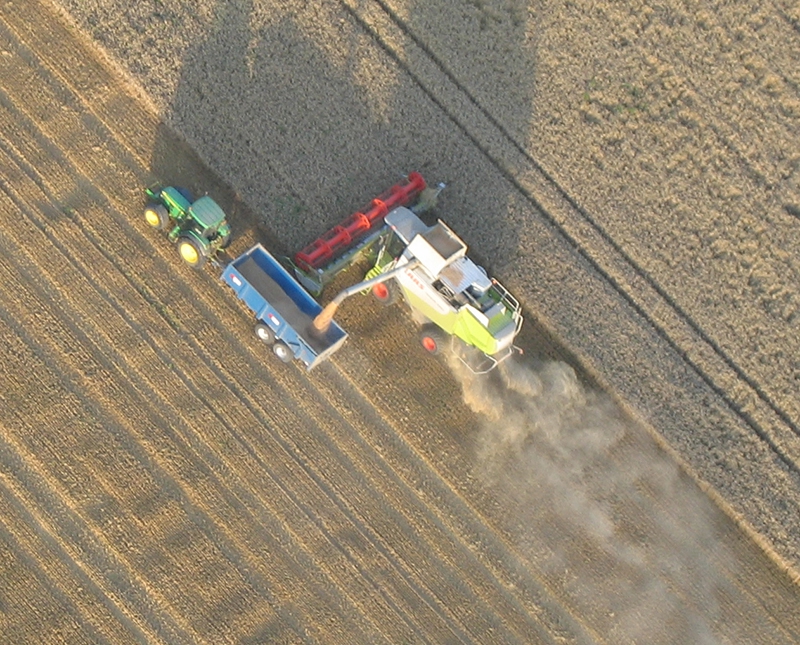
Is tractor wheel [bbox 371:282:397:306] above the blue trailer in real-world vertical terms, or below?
below

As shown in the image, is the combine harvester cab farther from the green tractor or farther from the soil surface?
the green tractor

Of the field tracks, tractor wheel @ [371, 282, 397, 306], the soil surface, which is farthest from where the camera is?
the field tracks

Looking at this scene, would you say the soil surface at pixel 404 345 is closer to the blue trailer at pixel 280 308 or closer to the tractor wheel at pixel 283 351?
the tractor wheel at pixel 283 351

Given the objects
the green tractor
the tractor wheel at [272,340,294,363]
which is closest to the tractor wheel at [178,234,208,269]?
the green tractor

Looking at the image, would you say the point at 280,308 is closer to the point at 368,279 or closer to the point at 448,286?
the point at 368,279

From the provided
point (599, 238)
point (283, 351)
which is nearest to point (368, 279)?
point (283, 351)

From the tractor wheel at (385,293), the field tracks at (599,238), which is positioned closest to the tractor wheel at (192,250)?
the tractor wheel at (385,293)
